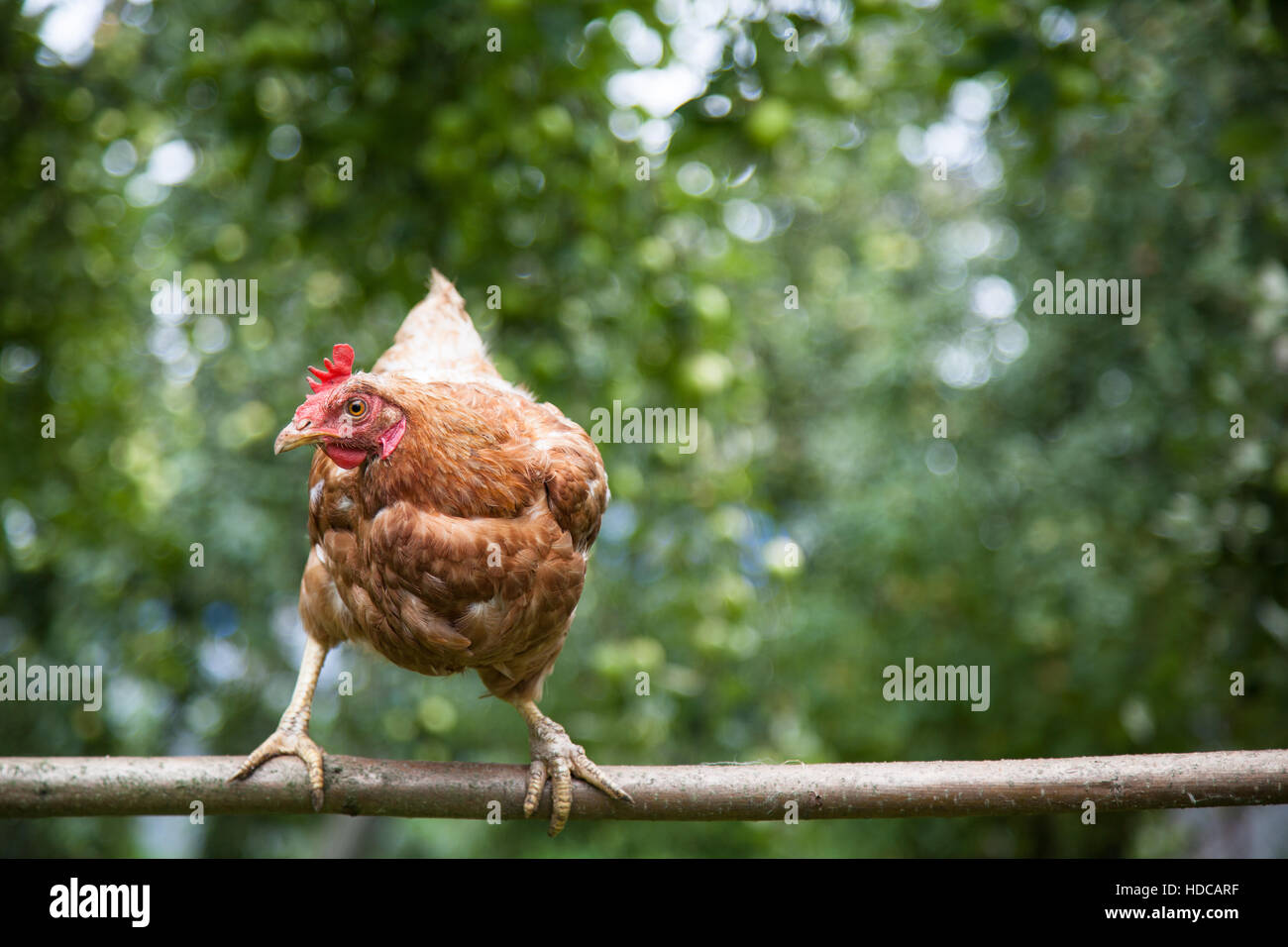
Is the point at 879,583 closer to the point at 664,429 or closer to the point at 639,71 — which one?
the point at 664,429

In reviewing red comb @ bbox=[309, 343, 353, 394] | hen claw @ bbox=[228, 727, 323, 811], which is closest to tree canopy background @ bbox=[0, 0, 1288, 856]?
red comb @ bbox=[309, 343, 353, 394]

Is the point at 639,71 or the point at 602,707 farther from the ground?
the point at 639,71

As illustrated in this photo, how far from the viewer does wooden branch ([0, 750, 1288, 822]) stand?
5.77ft

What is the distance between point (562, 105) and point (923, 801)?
2.18 m

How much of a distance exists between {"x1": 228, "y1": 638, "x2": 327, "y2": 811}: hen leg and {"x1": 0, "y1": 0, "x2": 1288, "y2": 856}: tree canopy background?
1.02 m

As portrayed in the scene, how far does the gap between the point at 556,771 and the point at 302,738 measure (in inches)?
19.9

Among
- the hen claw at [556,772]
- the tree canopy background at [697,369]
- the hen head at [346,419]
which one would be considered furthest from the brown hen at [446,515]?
the tree canopy background at [697,369]

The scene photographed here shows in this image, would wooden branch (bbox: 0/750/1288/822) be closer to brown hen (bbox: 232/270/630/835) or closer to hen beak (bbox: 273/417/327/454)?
brown hen (bbox: 232/270/630/835)

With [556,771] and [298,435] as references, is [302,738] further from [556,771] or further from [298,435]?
[298,435]

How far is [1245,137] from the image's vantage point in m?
2.46

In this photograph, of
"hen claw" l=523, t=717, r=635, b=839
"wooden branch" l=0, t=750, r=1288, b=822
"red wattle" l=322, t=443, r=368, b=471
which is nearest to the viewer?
"red wattle" l=322, t=443, r=368, b=471

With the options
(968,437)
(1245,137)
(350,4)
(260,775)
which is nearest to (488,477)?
(260,775)

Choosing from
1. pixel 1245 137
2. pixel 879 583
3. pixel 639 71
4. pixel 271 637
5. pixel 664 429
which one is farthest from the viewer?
pixel 879 583

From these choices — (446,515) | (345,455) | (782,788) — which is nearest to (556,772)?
(782,788)
